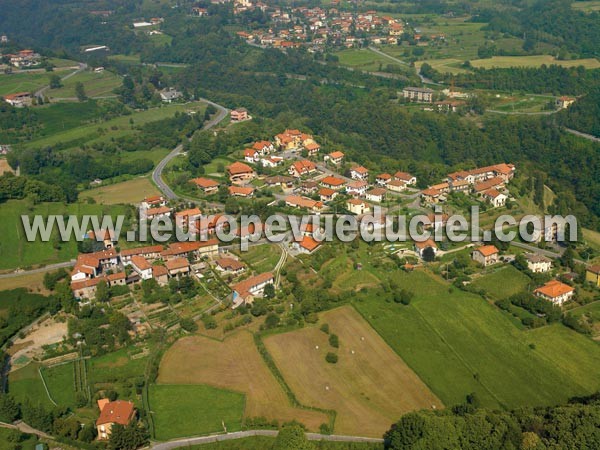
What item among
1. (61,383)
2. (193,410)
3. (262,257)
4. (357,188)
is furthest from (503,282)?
(61,383)

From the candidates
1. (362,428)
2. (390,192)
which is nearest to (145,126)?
(390,192)

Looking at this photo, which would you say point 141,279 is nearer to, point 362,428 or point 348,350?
point 348,350

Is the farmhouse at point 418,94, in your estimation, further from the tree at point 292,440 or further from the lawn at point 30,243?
the tree at point 292,440

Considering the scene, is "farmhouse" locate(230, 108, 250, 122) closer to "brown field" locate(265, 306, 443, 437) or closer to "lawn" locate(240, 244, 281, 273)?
"lawn" locate(240, 244, 281, 273)

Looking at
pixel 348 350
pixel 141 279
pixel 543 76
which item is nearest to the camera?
pixel 348 350

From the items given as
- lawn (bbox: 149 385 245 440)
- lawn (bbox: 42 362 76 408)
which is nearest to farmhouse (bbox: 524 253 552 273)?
lawn (bbox: 149 385 245 440)

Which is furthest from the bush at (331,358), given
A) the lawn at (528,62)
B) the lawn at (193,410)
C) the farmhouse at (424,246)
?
the lawn at (528,62)
